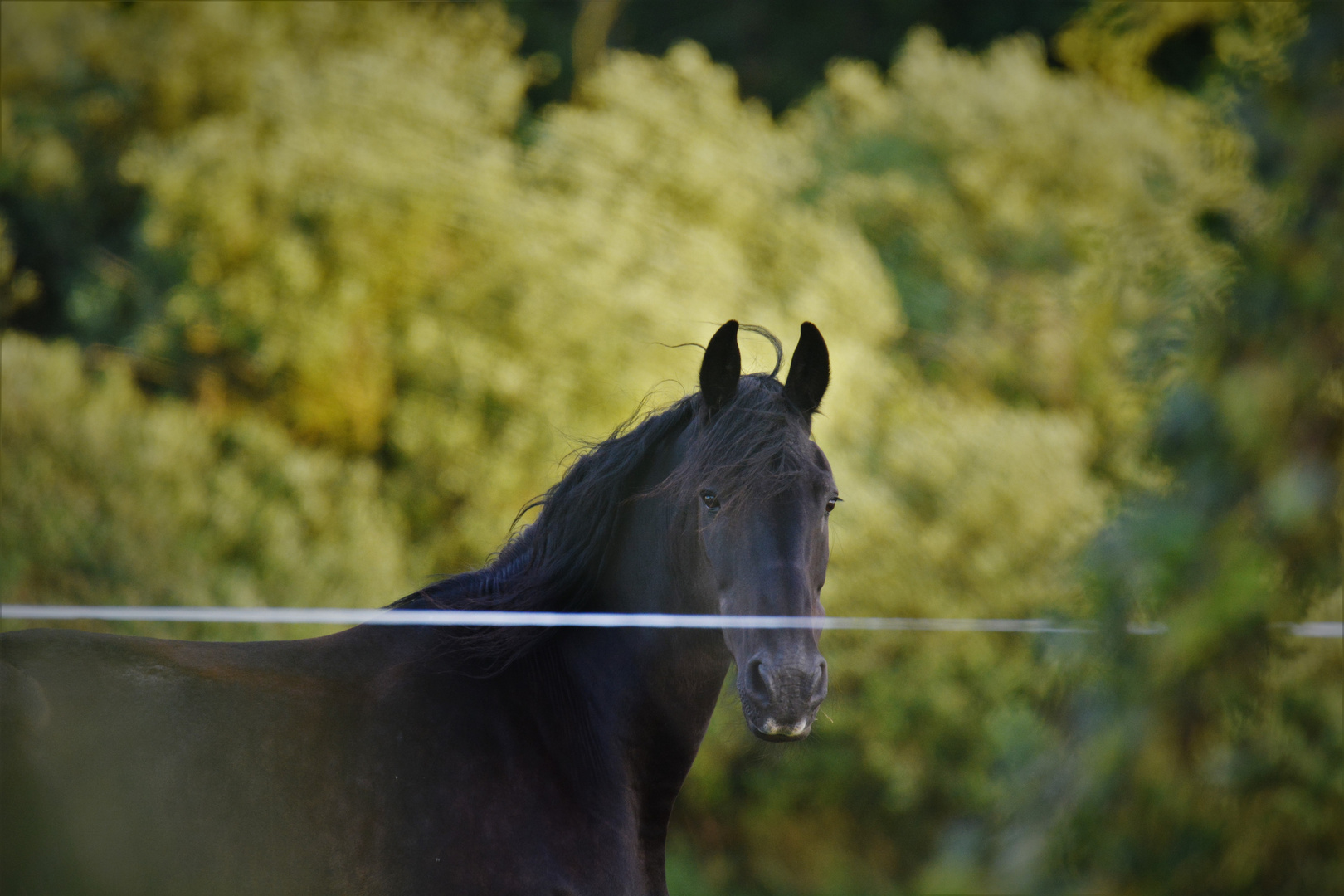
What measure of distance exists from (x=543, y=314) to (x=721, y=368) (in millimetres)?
7218

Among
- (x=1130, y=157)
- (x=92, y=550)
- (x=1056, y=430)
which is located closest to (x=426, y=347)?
(x=92, y=550)

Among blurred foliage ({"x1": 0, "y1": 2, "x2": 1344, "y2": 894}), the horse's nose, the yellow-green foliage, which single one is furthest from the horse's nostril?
the yellow-green foliage

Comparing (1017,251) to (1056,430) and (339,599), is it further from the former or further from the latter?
(339,599)

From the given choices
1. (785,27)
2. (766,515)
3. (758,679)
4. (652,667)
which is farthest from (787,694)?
(785,27)

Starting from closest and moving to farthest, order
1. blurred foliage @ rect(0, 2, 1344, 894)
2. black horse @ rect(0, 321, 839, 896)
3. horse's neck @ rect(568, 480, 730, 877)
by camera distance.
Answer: black horse @ rect(0, 321, 839, 896) → horse's neck @ rect(568, 480, 730, 877) → blurred foliage @ rect(0, 2, 1344, 894)

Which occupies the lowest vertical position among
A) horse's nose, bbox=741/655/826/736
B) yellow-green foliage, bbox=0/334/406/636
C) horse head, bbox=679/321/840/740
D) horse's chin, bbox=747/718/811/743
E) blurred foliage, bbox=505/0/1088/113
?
horse's chin, bbox=747/718/811/743

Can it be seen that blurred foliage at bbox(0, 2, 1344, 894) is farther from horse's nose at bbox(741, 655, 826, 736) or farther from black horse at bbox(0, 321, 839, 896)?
horse's nose at bbox(741, 655, 826, 736)

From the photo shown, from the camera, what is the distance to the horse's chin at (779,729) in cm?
190

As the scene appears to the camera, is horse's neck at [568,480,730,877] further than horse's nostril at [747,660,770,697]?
Yes

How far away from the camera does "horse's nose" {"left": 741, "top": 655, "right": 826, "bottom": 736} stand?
1899 mm

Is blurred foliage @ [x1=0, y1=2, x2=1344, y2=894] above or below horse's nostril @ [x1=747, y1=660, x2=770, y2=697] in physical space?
above

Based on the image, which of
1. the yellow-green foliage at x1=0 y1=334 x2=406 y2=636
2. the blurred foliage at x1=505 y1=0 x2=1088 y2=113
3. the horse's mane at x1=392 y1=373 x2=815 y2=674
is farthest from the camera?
the blurred foliage at x1=505 y1=0 x2=1088 y2=113

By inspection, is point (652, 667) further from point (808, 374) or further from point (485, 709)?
point (808, 374)

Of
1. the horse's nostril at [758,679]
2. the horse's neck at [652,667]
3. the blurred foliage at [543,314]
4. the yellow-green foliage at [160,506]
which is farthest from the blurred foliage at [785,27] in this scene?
the horse's nostril at [758,679]
